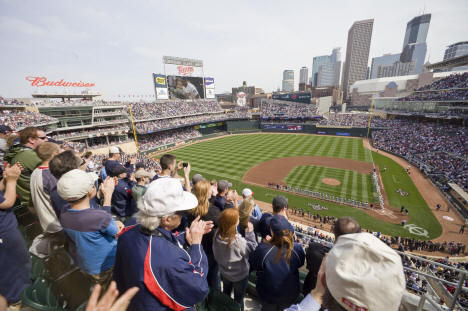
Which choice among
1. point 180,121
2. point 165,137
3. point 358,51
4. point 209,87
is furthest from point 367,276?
point 358,51

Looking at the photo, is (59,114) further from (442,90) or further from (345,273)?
(442,90)

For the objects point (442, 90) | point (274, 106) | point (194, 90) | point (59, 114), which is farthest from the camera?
point (274, 106)

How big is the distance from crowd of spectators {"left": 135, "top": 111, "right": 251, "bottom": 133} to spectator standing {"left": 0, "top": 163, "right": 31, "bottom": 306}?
148 feet

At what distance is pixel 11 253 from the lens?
2.93m

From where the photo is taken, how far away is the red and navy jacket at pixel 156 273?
70.4 inches

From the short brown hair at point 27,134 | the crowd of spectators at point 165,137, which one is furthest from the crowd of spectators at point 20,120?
the short brown hair at point 27,134

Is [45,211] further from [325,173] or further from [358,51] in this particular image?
[358,51]

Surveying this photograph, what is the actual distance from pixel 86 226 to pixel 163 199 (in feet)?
4.25

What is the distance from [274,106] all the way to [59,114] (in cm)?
5430

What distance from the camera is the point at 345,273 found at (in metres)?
1.44

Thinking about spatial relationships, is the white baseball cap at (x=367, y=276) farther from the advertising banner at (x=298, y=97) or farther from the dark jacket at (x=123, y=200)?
the advertising banner at (x=298, y=97)

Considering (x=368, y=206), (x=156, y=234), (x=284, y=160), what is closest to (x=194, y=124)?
(x=284, y=160)

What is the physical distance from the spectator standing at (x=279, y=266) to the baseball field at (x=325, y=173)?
53.4 feet

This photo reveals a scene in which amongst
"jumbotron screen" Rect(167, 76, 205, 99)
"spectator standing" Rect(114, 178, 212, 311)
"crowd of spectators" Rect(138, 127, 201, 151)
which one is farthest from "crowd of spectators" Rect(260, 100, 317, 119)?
"spectator standing" Rect(114, 178, 212, 311)
